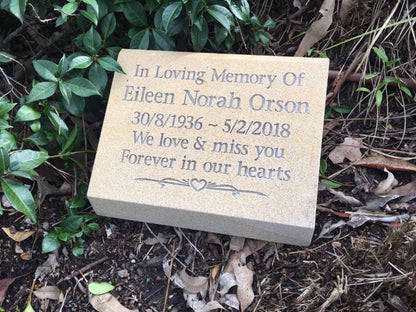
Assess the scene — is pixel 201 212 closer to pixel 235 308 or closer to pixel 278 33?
pixel 235 308

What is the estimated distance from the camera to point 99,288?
1626 mm

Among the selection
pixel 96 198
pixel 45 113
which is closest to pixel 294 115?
pixel 96 198

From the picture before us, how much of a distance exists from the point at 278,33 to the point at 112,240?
115 centimetres

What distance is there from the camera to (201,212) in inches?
59.3

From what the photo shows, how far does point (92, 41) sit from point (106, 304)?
0.94m

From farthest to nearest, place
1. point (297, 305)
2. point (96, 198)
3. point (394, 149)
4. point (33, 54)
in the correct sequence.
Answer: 1. point (33, 54)
2. point (394, 149)
3. point (96, 198)
4. point (297, 305)

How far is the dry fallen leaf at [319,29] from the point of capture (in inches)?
76.7

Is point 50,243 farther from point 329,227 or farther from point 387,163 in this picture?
point 387,163

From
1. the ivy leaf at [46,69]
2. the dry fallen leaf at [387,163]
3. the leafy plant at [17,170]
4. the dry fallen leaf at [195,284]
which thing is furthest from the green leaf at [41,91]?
the dry fallen leaf at [387,163]

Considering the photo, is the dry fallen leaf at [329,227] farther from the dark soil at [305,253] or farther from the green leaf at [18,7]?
the green leaf at [18,7]

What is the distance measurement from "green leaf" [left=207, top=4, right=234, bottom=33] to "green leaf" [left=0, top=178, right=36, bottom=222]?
2.93ft

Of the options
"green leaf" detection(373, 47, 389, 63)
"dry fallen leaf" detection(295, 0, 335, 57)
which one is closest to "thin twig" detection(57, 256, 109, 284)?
"dry fallen leaf" detection(295, 0, 335, 57)

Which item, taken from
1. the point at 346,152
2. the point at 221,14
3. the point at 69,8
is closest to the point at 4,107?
the point at 69,8

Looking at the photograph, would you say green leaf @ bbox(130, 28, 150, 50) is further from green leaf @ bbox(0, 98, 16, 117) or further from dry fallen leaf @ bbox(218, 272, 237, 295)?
dry fallen leaf @ bbox(218, 272, 237, 295)
